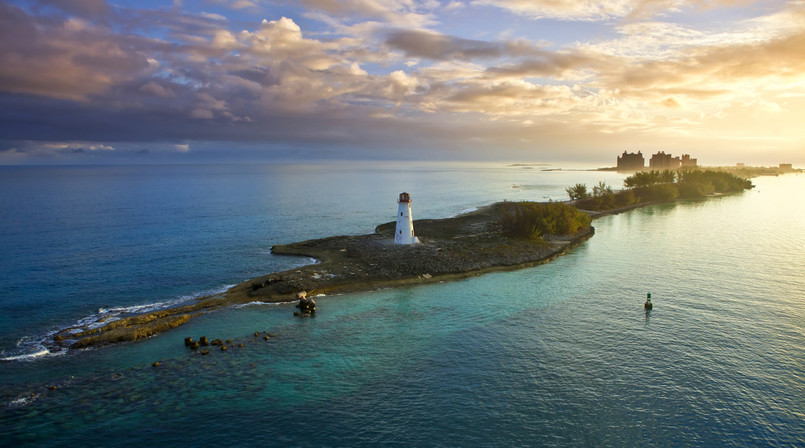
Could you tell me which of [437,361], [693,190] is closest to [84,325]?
[437,361]

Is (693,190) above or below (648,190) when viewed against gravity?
below

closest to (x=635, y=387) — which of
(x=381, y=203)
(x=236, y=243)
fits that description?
(x=236, y=243)

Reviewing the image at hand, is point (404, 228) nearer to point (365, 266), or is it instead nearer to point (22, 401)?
point (365, 266)

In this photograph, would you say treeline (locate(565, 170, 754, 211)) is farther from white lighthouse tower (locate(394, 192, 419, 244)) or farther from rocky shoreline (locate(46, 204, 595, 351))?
white lighthouse tower (locate(394, 192, 419, 244))

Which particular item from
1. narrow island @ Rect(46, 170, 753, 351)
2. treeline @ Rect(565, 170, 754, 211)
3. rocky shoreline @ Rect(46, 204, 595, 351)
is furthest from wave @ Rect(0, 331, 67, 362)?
treeline @ Rect(565, 170, 754, 211)

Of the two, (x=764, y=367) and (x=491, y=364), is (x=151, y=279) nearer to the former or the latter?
(x=491, y=364)
